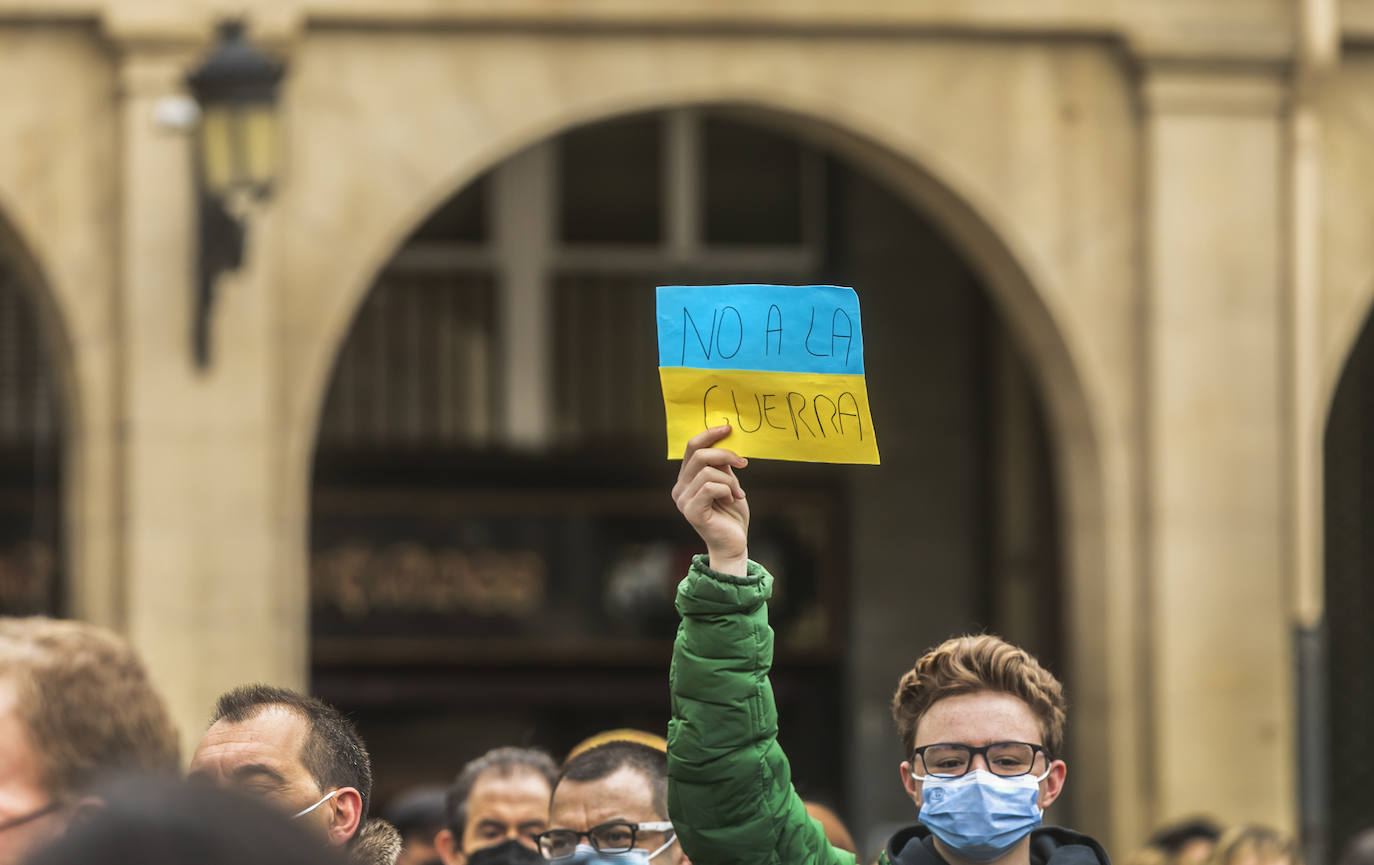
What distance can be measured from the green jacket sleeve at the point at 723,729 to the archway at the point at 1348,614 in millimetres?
8655

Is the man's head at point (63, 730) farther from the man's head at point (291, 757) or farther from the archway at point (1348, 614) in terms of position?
the archway at point (1348, 614)

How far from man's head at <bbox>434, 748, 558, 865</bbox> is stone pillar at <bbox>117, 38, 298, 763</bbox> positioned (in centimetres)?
331

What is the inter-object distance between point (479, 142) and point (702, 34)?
108 centimetres

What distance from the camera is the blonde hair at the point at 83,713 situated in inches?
101

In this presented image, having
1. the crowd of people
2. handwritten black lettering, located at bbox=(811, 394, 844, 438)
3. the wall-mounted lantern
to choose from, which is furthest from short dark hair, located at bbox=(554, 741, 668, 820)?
the wall-mounted lantern

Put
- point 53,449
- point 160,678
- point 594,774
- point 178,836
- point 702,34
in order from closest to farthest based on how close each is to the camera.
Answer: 1. point 178,836
2. point 594,774
3. point 160,678
4. point 702,34
5. point 53,449

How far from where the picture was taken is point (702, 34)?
30.1 feet

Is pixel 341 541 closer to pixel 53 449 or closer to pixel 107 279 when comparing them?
pixel 53 449

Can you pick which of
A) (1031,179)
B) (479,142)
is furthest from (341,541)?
(1031,179)

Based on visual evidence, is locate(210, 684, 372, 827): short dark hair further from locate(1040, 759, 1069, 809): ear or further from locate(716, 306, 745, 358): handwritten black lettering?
locate(1040, 759, 1069, 809): ear

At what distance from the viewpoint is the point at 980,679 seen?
3467 millimetres

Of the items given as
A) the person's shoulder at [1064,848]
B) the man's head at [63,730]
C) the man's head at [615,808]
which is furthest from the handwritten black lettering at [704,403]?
the man's head at [615,808]

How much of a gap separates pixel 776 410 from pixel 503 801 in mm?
2234

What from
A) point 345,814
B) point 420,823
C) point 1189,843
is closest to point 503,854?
point 345,814
